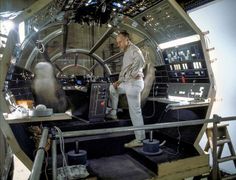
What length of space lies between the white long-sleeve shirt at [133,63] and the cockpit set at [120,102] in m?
0.52

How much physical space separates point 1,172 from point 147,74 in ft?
10.8

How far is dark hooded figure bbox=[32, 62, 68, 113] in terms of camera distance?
14.4 feet

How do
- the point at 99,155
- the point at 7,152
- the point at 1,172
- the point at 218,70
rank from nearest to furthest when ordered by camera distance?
the point at 1,172 → the point at 7,152 → the point at 99,155 → the point at 218,70

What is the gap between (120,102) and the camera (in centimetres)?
510

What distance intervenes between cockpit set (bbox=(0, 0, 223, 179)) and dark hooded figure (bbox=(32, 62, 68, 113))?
0.7 inches

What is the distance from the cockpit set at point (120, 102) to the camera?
302 cm

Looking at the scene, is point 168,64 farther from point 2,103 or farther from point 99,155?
point 2,103

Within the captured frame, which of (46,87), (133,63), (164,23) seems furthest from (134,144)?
(164,23)

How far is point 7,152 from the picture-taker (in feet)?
10.0

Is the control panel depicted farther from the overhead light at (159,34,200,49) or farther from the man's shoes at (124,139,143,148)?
the overhead light at (159,34,200,49)

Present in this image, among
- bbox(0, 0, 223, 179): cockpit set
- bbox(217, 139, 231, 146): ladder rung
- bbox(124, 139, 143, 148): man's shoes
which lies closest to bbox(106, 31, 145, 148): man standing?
bbox(124, 139, 143, 148): man's shoes

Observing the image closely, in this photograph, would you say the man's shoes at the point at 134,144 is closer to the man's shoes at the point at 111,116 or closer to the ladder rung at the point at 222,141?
the man's shoes at the point at 111,116

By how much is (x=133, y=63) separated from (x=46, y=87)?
1672 millimetres

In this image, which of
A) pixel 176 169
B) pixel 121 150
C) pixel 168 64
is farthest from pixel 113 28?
pixel 176 169
